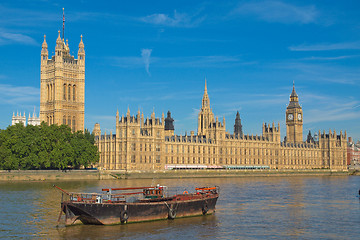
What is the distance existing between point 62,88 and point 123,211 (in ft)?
388

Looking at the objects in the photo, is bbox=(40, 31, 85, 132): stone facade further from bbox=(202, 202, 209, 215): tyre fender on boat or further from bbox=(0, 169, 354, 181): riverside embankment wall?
bbox=(202, 202, 209, 215): tyre fender on boat

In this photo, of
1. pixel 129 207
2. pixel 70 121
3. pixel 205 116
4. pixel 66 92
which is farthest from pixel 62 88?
pixel 129 207

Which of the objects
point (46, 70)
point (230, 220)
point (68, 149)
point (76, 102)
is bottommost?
point (230, 220)

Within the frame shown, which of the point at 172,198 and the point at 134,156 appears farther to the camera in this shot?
the point at 134,156

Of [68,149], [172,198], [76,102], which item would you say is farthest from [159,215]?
[76,102]

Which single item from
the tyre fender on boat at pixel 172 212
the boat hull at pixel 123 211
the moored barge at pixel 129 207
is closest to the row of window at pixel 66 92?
the moored barge at pixel 129 207

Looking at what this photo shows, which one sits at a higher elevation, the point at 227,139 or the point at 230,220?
the point at 227,139

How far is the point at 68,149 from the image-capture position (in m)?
112

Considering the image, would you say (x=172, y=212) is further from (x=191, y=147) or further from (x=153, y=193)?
(x=191, y=147)

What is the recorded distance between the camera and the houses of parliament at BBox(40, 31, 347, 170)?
138250mm

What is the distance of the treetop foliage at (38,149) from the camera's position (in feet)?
349

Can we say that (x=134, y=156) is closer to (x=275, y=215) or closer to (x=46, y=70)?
(x=46, y=70)

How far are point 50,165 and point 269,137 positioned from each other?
317 feet

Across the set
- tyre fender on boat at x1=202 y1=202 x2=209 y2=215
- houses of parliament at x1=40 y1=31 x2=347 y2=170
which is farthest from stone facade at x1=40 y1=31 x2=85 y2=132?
tyre fender on boat at x1=202 y1=202 x2=209 y2=215
